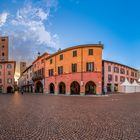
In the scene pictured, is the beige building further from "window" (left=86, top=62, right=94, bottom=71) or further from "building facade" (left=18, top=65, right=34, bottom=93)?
"window" (left=86, top=62, right=94, bottom=71)

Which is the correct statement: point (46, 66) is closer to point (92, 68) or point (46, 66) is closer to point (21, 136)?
point (92, 68)

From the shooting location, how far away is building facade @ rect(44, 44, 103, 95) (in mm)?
31438

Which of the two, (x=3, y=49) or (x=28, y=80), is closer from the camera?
(x=28, y=80)

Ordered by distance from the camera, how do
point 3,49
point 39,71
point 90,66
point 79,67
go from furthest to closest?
point 3,49, point 39,71, point 79,67, point 90,66

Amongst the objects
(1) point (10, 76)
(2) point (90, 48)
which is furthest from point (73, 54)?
(1) point (10, 76)

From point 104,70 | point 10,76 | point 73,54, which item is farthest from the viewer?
point 10,76

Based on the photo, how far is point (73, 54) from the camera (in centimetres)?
3403

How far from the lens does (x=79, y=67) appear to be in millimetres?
32594

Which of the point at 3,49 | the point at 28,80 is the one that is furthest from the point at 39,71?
the point at 3,49

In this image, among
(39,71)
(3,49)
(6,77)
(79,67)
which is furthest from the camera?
(3,49)

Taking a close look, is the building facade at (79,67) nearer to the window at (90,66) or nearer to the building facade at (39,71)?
the window at (90,66)

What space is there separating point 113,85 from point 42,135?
46.5 meters

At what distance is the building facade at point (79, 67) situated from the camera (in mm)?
31438

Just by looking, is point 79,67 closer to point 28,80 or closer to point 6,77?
point 6,77
